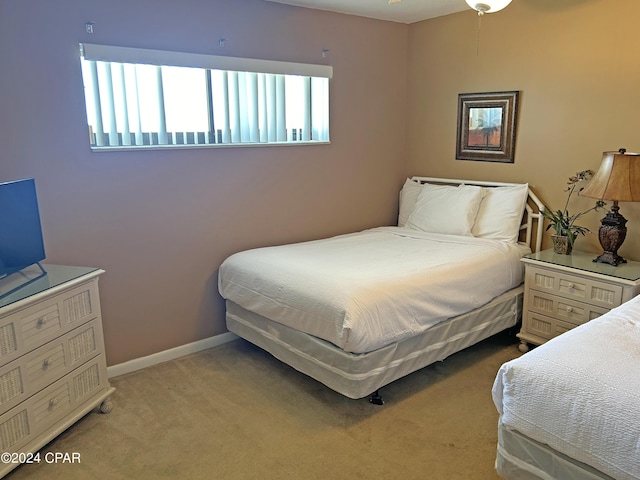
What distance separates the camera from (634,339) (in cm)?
189

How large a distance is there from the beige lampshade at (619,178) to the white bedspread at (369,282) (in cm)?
72

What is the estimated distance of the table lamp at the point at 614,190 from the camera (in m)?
2.79

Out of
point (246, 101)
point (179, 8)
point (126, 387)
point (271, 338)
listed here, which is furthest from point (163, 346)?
point (179, 8)

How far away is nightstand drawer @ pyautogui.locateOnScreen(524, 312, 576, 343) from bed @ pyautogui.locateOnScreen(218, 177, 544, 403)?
0.15 meters

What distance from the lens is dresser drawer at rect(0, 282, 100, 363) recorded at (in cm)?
208

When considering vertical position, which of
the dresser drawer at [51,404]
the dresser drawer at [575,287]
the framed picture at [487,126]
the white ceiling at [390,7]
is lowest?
the dresser drawer at [51,404]

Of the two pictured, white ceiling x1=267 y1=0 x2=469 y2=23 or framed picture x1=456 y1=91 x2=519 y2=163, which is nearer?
white ceiling x1=267 y1=0 x2=469 y2=23

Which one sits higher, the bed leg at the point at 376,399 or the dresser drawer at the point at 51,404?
the dresser drawer at the point at 51,404

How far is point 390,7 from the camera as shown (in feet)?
12.0

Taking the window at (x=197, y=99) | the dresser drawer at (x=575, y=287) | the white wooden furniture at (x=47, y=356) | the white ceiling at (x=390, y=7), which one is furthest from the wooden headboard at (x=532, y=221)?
the white wooden furniture at (x=47, y=356)

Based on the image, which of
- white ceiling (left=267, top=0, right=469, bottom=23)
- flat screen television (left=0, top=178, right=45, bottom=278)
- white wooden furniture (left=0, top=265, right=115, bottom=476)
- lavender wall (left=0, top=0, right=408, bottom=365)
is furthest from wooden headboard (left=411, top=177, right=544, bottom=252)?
flat screen television (left=0, top=178, right=45, bottom=278)

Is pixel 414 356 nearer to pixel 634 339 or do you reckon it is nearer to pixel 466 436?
pixel 466 436

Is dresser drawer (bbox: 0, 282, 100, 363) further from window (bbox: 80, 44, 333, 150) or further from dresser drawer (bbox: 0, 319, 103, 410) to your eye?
window (bbox: 80, 44, 333, 150)

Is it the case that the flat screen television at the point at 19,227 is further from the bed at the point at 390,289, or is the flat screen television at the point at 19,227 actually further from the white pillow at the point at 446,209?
the white pillow at the point at 446,209
